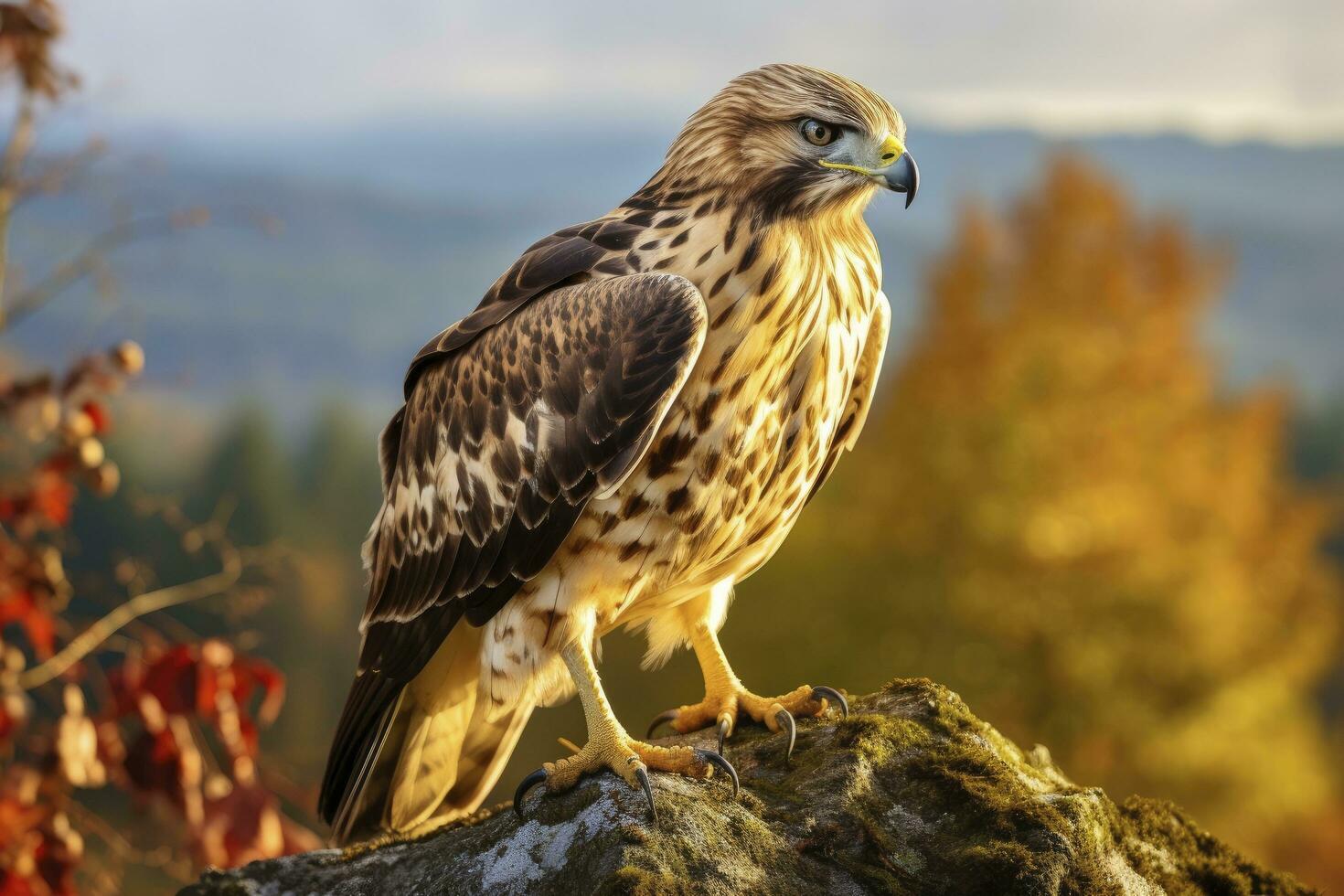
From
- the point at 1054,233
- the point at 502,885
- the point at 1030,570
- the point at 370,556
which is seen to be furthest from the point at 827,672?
the point at 502,885

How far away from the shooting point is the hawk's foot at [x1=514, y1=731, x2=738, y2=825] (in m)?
3.73

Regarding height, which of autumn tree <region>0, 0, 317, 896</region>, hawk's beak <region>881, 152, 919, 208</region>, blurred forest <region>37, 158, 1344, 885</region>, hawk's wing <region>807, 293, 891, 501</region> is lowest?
blurred forest <region>37, 158, 1344, 885</region>

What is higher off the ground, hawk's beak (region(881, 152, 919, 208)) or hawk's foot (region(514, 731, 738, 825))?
hawk's beak (region(881, 152, 919, 208))

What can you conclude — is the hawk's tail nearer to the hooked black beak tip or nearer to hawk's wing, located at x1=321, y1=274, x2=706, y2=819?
hawk's wing, located at x1=321, y1=274, x2=706, y2=819

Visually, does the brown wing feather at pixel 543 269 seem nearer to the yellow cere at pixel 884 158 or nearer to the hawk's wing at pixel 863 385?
the yellow cere at pixel 884 158

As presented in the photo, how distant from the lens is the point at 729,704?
14.5 ft

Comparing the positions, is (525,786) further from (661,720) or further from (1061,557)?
(1061,557)

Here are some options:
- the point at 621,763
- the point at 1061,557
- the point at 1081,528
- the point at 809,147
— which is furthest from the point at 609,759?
the point at 1081,528

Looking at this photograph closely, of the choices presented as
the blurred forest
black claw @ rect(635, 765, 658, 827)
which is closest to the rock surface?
black claw @ rect(635, 765, 658, 827)

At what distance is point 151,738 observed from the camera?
4965 mm

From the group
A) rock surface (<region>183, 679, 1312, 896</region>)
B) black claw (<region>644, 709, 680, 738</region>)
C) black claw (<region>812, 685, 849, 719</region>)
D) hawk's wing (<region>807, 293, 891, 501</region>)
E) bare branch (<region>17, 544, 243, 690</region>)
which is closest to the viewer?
rock surface (<region>183, 679, 1312, 896</region>)

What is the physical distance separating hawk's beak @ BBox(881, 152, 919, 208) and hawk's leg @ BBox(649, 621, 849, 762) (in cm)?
157

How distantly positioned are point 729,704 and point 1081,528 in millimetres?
15805

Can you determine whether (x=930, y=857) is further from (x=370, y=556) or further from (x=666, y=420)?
(x=370, y=556)
